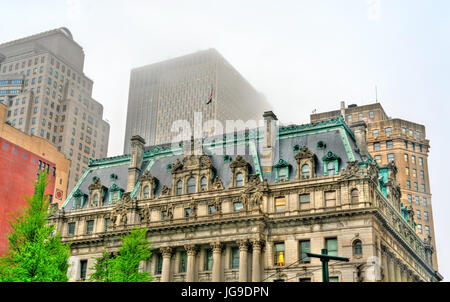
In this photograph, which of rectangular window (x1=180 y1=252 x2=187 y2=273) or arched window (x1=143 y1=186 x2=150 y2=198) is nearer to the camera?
rectangular window (x1=180 y1=252 x2=187 y2=273)

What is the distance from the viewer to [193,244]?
63.7 meters

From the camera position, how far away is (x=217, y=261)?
201ft

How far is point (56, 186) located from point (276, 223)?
79.0 m

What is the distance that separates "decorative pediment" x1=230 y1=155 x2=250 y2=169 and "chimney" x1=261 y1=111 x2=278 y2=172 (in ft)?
7.43

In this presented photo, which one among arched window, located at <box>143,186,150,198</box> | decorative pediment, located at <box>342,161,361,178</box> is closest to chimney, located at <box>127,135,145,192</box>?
arched window, located at <box>143,186,150,198</box>

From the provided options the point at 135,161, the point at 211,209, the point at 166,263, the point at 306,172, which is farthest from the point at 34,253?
the point at 135,161

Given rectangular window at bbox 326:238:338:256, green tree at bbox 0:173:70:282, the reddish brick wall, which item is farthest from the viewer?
the reddish brick wall

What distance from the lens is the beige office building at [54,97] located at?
543ft

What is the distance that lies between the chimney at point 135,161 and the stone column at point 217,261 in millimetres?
16300

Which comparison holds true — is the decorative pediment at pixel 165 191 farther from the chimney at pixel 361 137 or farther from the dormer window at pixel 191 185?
the chimney at pixel 361 137

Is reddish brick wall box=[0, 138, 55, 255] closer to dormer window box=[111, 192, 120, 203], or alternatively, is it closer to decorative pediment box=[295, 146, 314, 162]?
dormer window box=[111, 192, 120, 203]

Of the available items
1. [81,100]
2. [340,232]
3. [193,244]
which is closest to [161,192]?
[193,244]

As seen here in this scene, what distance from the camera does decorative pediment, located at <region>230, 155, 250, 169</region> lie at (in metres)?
65.3
